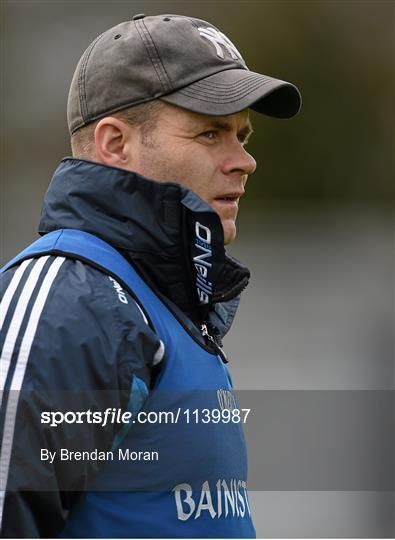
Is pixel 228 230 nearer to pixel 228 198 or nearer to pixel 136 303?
pixel 228 198

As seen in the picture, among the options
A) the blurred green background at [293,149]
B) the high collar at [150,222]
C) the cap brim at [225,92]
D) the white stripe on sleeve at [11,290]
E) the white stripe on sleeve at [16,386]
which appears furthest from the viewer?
the blurred green background at [293,149]

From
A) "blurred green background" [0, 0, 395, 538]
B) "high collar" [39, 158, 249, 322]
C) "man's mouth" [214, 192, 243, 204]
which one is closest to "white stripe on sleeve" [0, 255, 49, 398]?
"high collar" [39, 158, 249, 322]

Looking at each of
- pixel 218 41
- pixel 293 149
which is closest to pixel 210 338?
pixel 218 41

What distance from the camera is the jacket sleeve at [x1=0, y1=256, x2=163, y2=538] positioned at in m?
1.56

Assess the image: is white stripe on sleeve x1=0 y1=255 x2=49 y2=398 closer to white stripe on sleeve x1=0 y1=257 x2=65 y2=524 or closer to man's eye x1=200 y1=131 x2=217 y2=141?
white stripe on sleeve x1=0 y1=257 x2=65 y2=524

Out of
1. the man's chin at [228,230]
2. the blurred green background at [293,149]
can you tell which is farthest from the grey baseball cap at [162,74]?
the blurred green background at [293,149]

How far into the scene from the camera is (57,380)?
1600 millimetres

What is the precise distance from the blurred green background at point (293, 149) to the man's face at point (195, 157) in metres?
4.64

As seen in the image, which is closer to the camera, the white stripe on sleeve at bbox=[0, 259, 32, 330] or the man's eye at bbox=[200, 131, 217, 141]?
the white stripe on sleeve at bbox=[0, 259, 32, 330]

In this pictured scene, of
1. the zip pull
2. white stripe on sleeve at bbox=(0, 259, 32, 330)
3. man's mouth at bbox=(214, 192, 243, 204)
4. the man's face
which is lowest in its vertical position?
white stripe on sleeve at bbox=(0, 259, 32, 330)

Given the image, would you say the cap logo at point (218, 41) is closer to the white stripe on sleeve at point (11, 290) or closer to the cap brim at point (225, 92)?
the cap brim at point (225, 92)

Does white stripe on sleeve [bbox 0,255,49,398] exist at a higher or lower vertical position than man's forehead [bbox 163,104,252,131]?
lower

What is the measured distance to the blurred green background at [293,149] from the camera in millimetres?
7148

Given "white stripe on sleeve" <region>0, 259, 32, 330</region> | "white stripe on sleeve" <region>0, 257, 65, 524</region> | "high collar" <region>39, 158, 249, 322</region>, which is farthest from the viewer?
"high collar" <region>39, 158, 249, 322</region>
